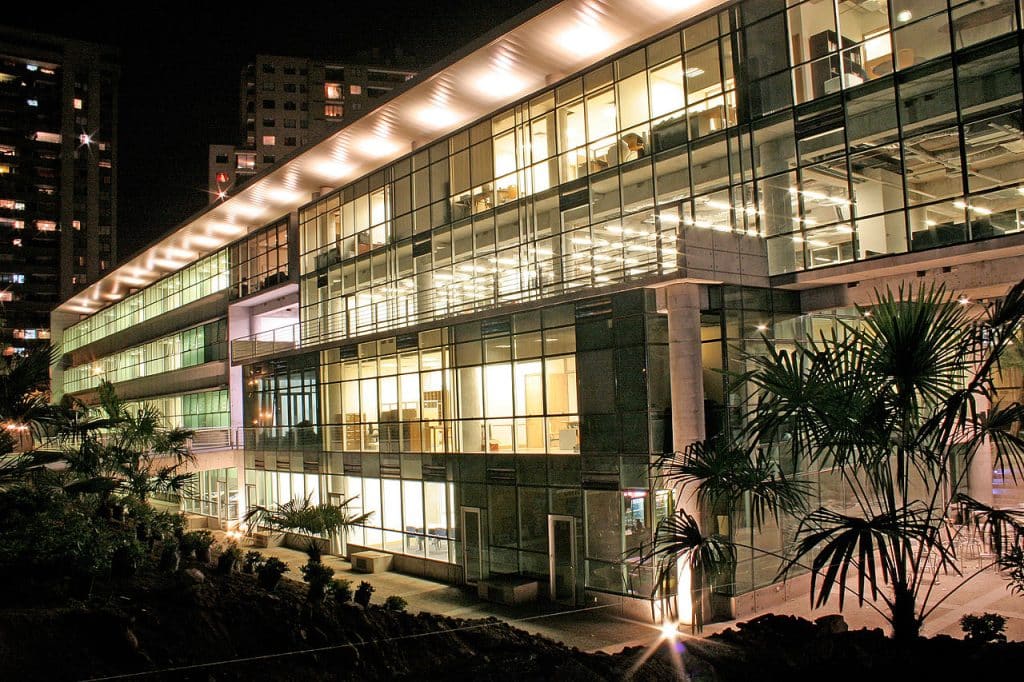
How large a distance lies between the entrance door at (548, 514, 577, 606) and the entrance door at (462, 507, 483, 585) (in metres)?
3.11

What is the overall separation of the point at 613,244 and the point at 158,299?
44.7m

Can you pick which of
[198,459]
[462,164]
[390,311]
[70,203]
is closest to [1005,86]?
[462,164]

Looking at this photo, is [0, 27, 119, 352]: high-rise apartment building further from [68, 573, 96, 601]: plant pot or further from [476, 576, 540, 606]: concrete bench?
[68, 573, 96, 601]: plant pot

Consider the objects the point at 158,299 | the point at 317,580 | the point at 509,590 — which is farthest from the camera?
the point at 158,299

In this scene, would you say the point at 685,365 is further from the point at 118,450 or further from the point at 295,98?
the point at 295,98

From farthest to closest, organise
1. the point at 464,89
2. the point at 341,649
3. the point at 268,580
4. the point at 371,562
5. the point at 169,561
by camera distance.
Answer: the point at 464,89 < the point at 371,562 < the point at 268,580 < the point at 169,561 < the point at 341,649

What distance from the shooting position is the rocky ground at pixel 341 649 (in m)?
10.3

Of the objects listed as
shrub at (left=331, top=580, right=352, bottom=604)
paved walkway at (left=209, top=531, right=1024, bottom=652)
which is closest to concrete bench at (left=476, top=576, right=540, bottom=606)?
paved walkway at (left=209, top=531, right=1024, bottom=652)

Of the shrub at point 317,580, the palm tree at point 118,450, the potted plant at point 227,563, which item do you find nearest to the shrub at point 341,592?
the shrub at point 317,580

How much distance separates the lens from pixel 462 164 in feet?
96.8

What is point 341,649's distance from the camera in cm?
1248

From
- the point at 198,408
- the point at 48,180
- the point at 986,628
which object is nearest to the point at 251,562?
the point at 986,628

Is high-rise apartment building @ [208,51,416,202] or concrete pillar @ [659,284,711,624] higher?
high-rise apartment building @ [208,51,416,202]

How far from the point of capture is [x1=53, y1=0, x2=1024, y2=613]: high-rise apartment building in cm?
1830
